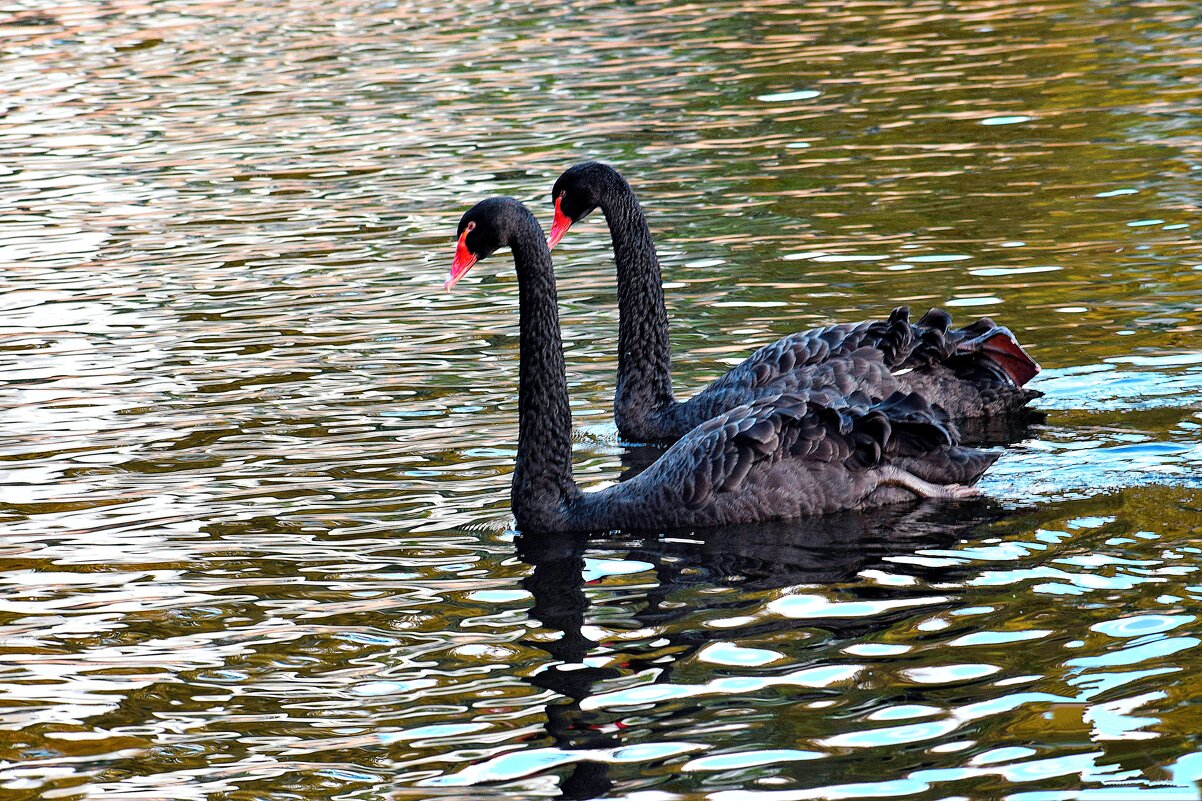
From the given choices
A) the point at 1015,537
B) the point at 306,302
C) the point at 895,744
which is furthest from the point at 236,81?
the point at 895,744

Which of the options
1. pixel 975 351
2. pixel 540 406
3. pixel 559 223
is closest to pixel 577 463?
pixel 540 406

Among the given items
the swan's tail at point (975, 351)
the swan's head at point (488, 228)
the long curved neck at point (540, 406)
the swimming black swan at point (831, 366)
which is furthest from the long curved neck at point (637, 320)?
the swan's head at point (488, 228)

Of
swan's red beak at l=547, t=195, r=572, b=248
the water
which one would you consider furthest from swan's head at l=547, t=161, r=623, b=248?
the water

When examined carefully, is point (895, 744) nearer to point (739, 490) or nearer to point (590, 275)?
point (739, 490)

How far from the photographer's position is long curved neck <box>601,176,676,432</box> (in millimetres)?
9211

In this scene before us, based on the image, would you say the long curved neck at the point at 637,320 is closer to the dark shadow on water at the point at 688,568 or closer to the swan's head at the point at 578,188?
the swan's head at the point at 578,188

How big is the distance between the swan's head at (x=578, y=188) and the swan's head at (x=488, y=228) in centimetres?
214

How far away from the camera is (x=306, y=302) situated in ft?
40.1

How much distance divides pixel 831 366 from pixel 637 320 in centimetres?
149

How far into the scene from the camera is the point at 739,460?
7.29 metres

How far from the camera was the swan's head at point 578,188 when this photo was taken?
9.69m

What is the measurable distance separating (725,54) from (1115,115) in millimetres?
7059

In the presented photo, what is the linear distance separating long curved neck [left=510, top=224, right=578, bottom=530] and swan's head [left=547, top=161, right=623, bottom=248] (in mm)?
2142

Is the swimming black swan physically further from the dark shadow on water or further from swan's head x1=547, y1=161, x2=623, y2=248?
the dark shadow on water
